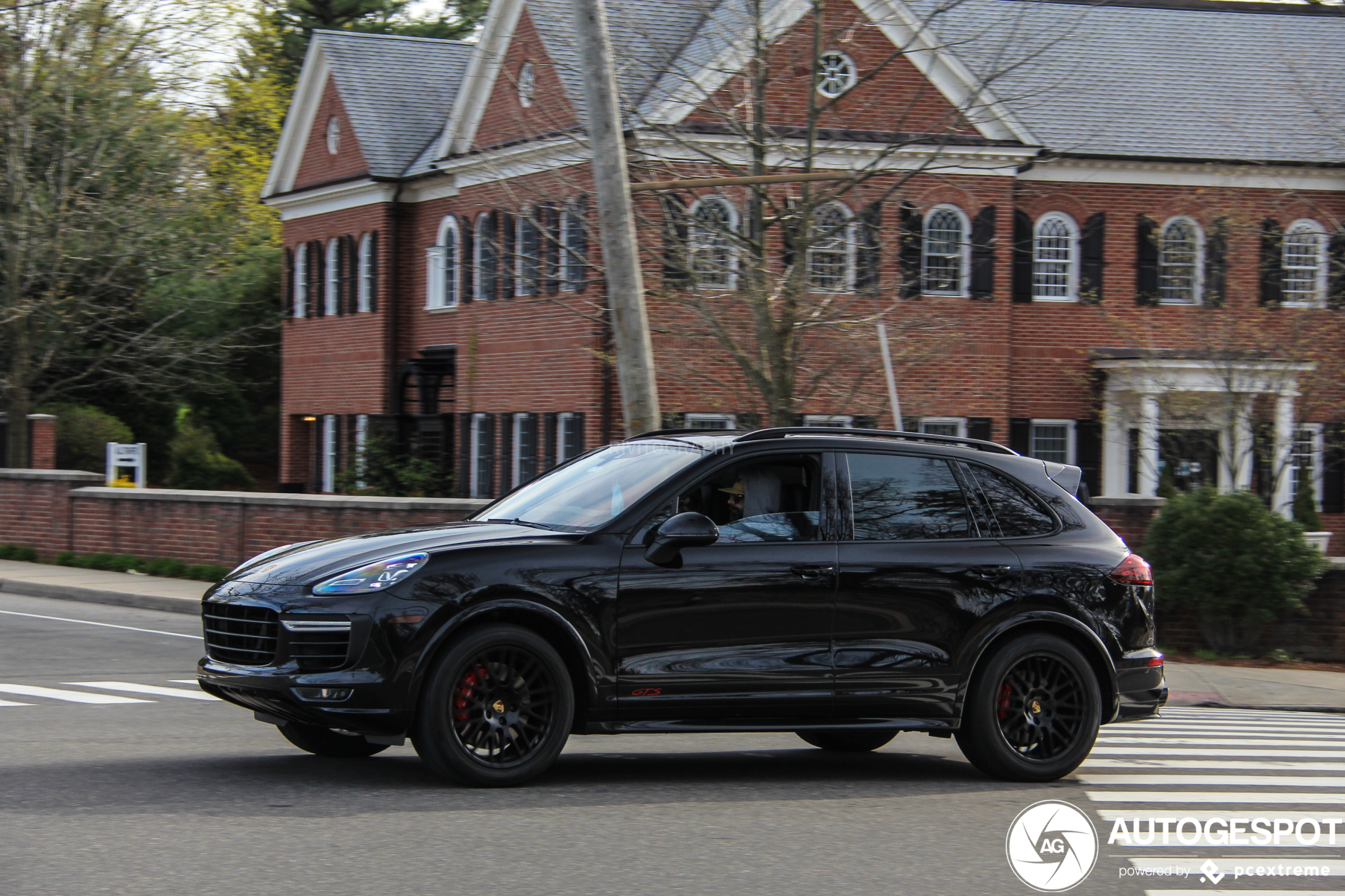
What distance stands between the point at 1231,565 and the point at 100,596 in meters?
13.3

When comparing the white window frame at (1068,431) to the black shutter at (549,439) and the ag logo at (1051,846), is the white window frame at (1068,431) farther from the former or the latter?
the ag logo at (1051,846)

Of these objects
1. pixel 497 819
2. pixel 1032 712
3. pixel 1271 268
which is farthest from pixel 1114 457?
pixel 497 819

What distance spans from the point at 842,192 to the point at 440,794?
399 inches

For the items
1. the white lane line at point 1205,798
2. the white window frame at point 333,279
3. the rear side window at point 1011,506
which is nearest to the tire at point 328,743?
the rear side window at point 1011,506

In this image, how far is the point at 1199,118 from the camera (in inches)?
1176

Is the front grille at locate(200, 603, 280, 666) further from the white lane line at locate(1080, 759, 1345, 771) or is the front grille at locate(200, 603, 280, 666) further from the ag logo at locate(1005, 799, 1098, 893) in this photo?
the white lane line at locate(1080, 759, 1345, 771)

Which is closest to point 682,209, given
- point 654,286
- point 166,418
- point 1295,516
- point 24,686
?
point 654,286

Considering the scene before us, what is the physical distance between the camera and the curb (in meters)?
18.3

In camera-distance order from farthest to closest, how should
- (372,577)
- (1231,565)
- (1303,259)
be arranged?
1. (1303,259)
2. (1231,565)
3. (372,577)

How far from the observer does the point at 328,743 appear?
8.10 m

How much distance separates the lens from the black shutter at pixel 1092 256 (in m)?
28.7

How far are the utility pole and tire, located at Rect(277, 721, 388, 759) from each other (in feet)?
19.6

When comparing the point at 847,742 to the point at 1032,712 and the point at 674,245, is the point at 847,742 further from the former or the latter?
the point at 674,245

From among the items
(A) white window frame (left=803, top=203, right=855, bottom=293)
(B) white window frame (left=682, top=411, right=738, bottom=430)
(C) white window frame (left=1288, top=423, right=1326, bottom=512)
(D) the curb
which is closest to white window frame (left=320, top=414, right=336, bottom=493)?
(B) white window frame (left=682, top=411, right=738, bottom=430)
